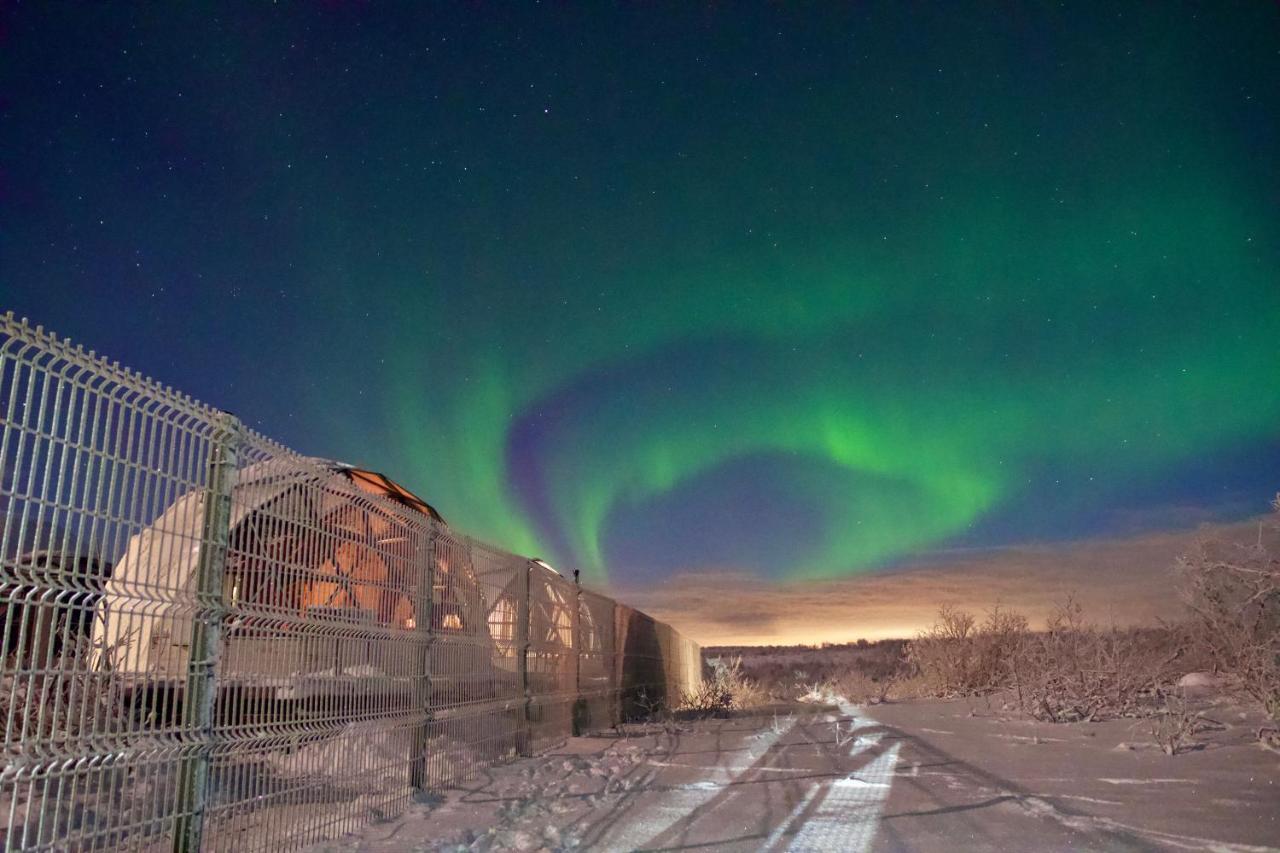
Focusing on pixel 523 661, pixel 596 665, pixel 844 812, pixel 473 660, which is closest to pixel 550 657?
pixel 523 661

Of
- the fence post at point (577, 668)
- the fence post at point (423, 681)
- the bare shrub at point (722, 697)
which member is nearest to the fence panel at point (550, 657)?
the fence post at point (577, 668)

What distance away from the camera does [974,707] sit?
1781 cm

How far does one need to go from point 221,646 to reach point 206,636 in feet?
0.48

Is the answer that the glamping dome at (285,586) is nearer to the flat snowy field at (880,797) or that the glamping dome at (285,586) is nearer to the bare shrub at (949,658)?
the flat snowy field at (880,797)

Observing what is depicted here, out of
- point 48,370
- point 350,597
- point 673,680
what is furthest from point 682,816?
point 673,680

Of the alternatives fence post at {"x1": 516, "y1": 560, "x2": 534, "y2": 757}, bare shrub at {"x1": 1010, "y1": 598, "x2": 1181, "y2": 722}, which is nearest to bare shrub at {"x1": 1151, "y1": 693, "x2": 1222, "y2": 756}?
bare shrub at {"x1": 1010, "y1": 598, "x2": 1181, "y2": 722}

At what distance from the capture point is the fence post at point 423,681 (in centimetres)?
782

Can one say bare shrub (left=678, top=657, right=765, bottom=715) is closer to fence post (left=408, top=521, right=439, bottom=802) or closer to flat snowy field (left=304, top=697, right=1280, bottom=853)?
flat snowy field (left=304, top=697, right=1280, bottom=853)

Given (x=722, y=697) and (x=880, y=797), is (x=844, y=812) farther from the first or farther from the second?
(x=722, y=697)

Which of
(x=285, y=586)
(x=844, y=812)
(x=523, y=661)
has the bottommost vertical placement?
(x=844, y=812)

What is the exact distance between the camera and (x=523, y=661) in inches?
449

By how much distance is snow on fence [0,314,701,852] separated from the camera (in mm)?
3648

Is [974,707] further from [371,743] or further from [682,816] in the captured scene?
[371,743]

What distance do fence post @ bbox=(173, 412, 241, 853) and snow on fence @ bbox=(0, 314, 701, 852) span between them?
11mm
